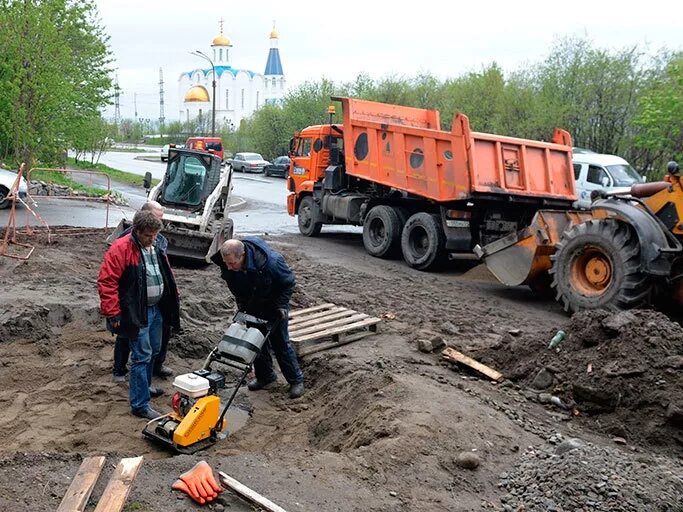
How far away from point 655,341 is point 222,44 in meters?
88.9

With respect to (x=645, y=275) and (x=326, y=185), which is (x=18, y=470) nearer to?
(x=645, y=275)

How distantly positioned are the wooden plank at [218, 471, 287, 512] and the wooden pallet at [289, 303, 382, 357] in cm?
312

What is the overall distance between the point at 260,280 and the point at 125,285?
1.15 metres

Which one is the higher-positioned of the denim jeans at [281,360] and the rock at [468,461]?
the denim jeans at [281,360]

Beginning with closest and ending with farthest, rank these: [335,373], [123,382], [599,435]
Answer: [599,435]
[123,382]
[335,373]

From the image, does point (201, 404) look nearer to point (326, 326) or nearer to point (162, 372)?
point (162, 372)

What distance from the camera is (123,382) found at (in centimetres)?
654

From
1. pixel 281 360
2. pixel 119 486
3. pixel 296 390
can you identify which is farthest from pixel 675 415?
pixel 119 486

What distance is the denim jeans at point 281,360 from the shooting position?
6555mm

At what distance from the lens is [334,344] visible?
7.64m

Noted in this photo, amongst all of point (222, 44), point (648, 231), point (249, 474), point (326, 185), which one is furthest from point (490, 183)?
point (222, 44)

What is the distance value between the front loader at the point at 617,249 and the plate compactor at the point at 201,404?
512cm

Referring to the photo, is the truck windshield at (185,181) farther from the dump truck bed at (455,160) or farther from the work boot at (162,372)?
the work boot at (162,372)

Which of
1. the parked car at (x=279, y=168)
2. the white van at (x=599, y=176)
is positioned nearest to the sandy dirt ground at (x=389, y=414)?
the white van at (x=599, y=176)
